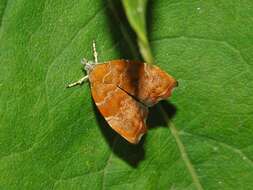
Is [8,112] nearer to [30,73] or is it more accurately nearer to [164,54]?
[30,73]

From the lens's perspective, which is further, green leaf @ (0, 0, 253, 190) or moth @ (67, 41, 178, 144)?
moth @ (67, 41, 178, 144)

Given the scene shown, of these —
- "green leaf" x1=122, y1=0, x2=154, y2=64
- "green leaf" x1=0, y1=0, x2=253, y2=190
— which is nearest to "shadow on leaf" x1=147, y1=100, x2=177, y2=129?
"green leaf" x1=0, y1=0, x2=253, y2=190

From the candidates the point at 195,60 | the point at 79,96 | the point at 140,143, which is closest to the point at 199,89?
the point at 195,60

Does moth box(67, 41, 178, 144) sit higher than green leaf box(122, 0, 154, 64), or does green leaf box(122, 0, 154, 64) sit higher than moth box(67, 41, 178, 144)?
green leaf box(122, 0, 154, 64)

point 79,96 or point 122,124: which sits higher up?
point 79,96

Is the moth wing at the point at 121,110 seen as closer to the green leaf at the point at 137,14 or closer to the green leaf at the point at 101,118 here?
the green leaf at the point at 101,118

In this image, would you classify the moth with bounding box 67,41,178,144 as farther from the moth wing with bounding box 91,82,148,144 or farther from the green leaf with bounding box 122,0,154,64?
the green leaf with bounding box 122,0,154,64
